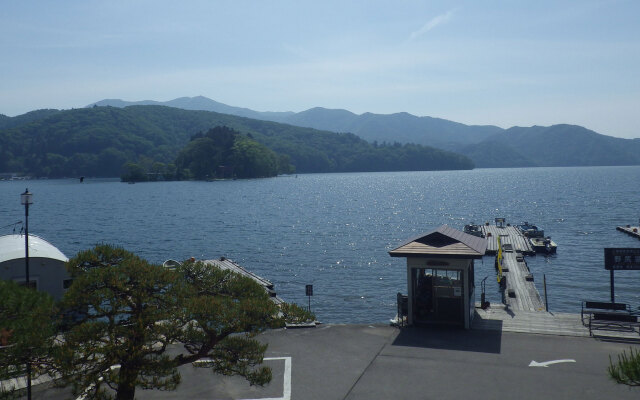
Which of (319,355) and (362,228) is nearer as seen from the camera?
(319,355)

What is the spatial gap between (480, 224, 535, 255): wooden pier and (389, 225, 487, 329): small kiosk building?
40.2 metres

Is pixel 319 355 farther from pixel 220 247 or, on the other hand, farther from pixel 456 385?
pixel 220 247

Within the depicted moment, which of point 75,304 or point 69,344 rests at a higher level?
point 75,304

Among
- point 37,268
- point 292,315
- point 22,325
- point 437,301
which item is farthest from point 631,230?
point 22,325

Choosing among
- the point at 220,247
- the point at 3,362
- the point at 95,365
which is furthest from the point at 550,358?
the point at 220,247

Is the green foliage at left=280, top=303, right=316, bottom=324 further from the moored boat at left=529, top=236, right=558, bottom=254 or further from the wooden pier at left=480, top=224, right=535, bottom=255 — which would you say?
the moored boat at left=529, top=236, right=558, bottom=254

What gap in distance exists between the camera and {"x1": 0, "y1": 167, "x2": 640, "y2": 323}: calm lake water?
41781 mm

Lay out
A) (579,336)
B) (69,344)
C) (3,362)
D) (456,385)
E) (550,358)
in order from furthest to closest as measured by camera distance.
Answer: (579,336), (550,358), (456,385), (69,344), (3,362)

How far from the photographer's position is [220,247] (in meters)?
66.3

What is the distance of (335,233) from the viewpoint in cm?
7719

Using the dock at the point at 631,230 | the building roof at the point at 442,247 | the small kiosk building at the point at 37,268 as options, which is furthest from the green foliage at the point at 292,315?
the dock at the point at 631,230

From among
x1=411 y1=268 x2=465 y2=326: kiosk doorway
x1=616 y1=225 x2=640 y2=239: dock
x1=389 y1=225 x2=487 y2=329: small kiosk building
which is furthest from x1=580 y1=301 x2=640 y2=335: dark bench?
x1=616 y1=225 x2=640 y2=239: dock

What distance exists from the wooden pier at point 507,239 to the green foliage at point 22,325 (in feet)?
179

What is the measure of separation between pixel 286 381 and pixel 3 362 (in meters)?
7.80
